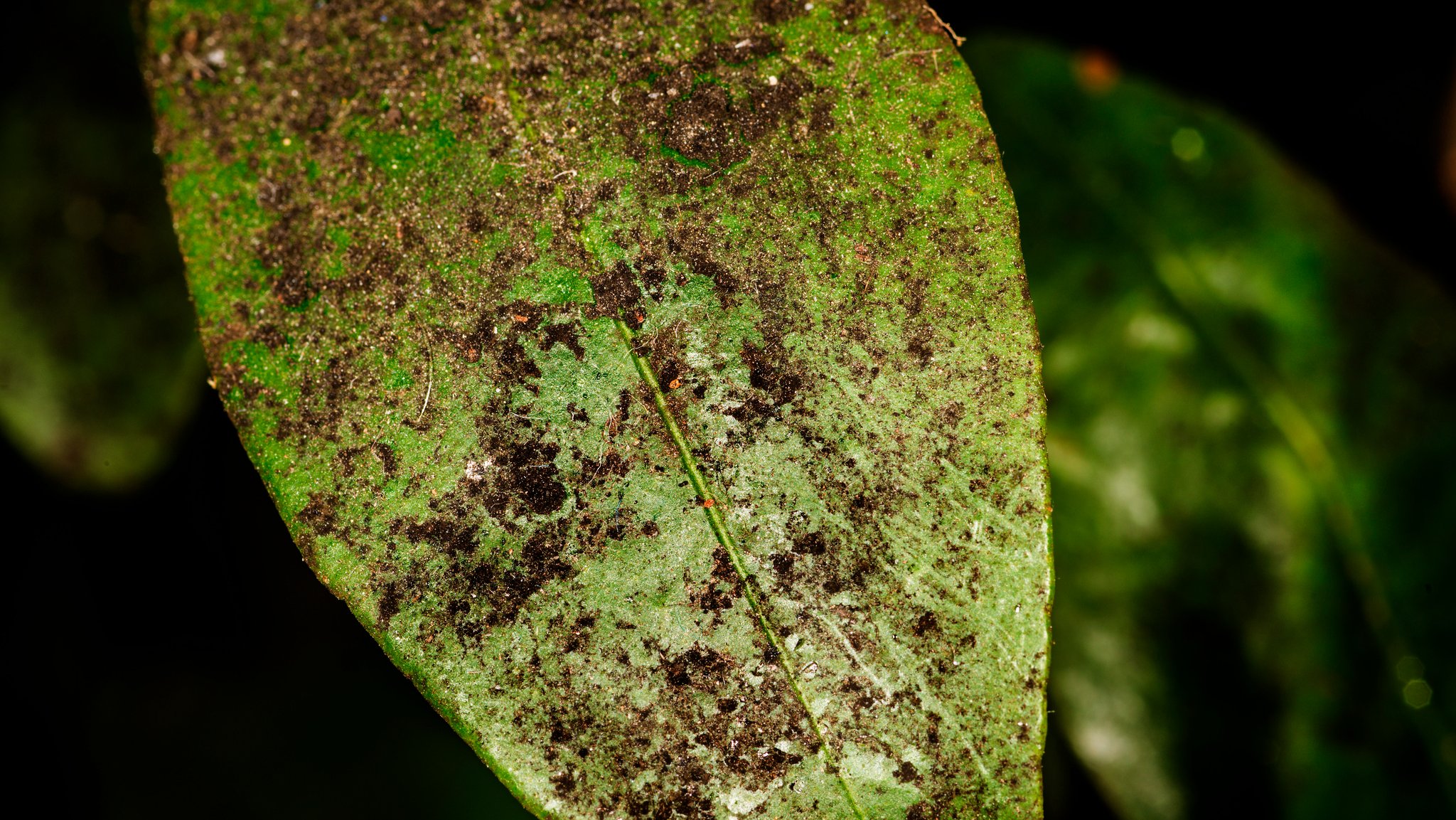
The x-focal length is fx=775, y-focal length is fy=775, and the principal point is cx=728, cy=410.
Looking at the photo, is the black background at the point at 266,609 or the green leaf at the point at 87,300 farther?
the black background at the point at 266,609

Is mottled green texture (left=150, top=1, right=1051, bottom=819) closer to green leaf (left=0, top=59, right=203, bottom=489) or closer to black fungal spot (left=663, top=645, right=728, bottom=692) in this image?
black fungal spot (left=663, top=645, right=728, bottom=692)

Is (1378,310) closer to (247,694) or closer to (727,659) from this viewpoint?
(727,659)

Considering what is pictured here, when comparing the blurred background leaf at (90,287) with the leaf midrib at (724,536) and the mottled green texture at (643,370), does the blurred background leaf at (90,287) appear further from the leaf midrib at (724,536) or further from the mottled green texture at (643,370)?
the leaf midrib at (724,536)

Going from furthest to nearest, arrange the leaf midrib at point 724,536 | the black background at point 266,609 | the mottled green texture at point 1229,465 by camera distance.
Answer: the black background at point 266,609 < the mottled green texture at point 1229,465 < the leaf midrib at point 724,536

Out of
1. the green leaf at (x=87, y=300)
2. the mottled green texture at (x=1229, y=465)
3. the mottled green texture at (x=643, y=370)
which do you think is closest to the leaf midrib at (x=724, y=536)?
the mottled green texture at (x=643, y=370)

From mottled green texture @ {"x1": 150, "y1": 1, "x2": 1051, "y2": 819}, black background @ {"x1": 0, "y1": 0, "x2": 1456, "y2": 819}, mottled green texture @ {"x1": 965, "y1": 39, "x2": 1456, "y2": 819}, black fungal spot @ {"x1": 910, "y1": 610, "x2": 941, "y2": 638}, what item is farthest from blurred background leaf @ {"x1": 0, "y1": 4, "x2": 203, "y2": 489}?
→ mottled green texture @ {"x1": 965, "y1": 39, "x2": 1456, "y2": 819}

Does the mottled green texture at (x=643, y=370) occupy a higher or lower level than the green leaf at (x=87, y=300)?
higher
